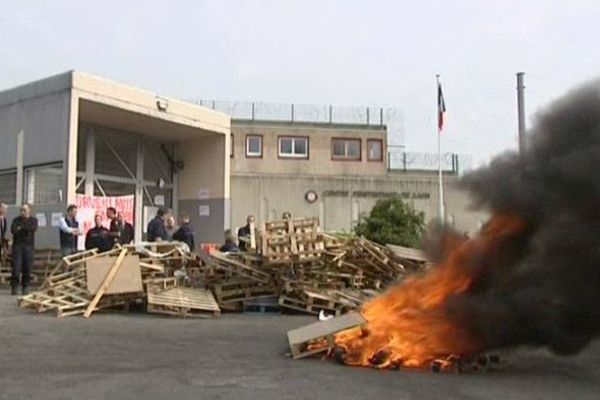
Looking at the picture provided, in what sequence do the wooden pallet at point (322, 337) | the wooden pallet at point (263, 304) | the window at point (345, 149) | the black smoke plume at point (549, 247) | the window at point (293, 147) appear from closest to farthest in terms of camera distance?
the black smoke plume at point (549, 247) → the wooden pallet at point (322, 337) → the wooden pallet at point (263, 304) → the window at point (293, 147) → the window at point (345, 149)

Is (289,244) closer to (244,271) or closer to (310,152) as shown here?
(244,271)

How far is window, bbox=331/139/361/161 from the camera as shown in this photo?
3809 centimetres

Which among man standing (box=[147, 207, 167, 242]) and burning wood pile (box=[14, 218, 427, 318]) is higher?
man standing (box=[147, 207, 167, 242])

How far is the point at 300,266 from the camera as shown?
13.6 m

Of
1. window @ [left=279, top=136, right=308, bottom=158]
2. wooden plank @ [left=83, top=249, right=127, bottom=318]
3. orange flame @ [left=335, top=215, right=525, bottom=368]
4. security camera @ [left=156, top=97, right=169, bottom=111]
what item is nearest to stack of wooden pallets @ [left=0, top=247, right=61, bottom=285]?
wooden plank @ [left=83, top=249, right=127, bottom=318]

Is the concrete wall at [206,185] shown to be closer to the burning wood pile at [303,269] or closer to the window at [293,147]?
the burning wood pile at [303,269]

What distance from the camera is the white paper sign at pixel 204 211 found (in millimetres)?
24641

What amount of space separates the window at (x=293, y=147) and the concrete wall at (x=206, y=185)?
41.1ft

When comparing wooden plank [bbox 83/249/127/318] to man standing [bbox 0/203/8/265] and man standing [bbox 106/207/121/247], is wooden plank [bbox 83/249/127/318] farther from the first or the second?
man standing [bbox 0/203/8/265]

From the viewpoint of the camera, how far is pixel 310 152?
37.8 m

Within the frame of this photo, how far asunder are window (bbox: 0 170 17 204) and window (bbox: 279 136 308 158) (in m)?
18.2

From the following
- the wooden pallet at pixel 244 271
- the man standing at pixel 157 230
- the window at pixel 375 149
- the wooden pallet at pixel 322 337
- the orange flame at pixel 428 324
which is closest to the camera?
the orange flame at pixel 428 324

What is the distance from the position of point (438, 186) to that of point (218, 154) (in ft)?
48.0

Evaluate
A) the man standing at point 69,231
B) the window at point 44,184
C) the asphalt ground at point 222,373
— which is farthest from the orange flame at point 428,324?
the window at point 44,184
